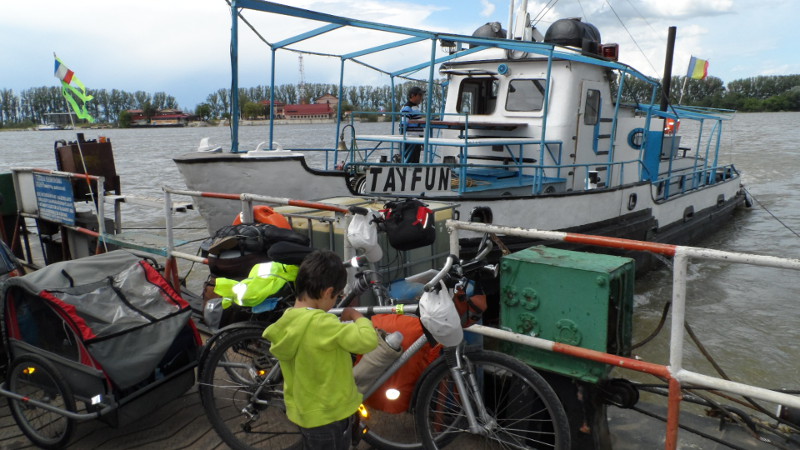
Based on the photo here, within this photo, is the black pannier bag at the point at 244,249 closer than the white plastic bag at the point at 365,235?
No

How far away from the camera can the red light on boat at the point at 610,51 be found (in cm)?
995

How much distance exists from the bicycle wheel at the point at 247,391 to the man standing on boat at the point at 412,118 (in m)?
6.39

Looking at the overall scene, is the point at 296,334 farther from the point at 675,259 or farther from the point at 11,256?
the point at 11,256

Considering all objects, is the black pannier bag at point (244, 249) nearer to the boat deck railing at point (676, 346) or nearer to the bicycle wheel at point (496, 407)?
the bicycle wheel at point (496, 407)

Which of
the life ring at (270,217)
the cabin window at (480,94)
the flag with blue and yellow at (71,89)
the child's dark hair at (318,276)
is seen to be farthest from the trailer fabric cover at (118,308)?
the cabin window at (480,94)

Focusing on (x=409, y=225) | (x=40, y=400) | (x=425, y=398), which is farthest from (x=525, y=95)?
(x=40, y=400)

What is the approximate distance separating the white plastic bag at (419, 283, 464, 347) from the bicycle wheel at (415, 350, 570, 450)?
0.94ft

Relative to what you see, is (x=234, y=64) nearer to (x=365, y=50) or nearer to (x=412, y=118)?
(x=365, y=50)

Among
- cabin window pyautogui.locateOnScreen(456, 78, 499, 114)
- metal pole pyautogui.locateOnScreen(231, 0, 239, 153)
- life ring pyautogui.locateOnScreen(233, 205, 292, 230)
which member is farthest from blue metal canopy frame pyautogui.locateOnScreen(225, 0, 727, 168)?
life ring pyautogui.locateOnScreen(233, 205, 292, 230)

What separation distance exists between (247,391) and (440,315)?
1.40 meters

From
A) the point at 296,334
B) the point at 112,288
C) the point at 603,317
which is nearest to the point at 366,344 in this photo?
the point at 296,334

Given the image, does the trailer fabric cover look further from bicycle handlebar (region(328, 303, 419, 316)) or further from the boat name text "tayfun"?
the boat name text "tayfun"

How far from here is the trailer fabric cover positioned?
10.2 feet

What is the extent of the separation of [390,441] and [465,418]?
0.50 meters
